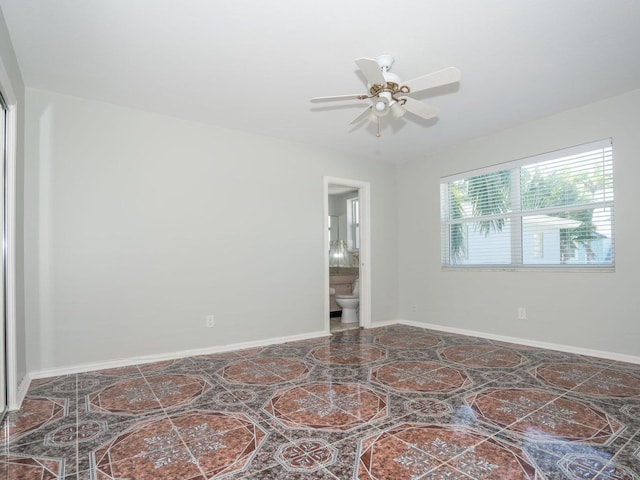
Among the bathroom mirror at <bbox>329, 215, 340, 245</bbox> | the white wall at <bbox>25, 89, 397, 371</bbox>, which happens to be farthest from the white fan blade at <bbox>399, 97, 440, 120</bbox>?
the bathroom mirror at <bbox>329, 215, 340, 245</bbox>

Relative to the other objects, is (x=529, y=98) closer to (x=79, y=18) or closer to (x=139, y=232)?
(x=79, y=18)

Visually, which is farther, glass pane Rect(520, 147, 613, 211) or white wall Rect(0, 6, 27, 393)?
glass pane Rect(520, 147, 613, 211)

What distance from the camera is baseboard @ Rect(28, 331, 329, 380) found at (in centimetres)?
311

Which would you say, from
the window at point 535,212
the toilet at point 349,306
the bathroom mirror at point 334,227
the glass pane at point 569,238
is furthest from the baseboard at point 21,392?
the bathroom mirror at point 334,227

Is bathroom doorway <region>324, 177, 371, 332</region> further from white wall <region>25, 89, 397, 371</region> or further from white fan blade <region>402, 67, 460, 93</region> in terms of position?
white fan blade <region>402, 67, 460, 93</region>

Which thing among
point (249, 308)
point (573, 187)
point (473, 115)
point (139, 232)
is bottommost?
point (249, 308)

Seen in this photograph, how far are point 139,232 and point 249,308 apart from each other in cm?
138

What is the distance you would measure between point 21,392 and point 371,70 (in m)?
3.21

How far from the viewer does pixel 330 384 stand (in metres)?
2.85

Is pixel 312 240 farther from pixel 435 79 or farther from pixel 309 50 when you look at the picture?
pixel 435 79

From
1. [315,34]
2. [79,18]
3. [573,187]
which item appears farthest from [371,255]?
[79,18]

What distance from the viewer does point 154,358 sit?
3559mm

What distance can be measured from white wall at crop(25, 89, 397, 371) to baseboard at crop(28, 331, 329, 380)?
47 mm

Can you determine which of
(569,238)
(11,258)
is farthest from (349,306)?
(11,258)
